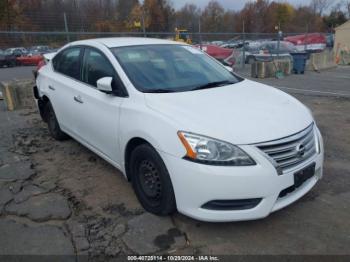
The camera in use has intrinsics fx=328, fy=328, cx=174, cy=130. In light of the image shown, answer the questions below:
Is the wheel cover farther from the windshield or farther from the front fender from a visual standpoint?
the windshield

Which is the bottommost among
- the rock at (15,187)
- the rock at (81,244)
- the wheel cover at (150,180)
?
the rock at (81,244)

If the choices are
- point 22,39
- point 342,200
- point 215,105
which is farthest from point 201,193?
point 22,39

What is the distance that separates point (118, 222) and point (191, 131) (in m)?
1.19

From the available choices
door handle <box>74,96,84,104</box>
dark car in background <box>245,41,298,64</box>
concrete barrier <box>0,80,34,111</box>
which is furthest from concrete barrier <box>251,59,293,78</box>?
door handle <box>74,96,84,104</box>

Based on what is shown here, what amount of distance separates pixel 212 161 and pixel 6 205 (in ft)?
7.79

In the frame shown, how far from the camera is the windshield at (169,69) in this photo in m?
3.46

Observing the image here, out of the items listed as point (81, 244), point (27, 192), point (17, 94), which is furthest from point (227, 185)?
point (17, 94)

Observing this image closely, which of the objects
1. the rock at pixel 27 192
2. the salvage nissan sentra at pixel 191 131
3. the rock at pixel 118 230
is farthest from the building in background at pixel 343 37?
the rock at pixel 118 230

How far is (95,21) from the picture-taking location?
15.3 meters

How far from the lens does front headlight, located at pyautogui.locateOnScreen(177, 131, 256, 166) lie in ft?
8.48

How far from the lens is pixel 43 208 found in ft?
11.2

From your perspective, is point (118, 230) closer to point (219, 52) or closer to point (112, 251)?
point (112, 251)

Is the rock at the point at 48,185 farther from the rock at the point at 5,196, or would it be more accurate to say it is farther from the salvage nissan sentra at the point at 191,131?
the salvage nissan sentra at the point at 191,131

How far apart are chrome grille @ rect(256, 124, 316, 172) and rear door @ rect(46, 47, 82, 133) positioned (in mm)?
2673
